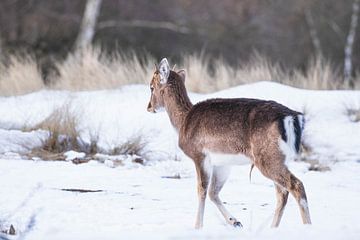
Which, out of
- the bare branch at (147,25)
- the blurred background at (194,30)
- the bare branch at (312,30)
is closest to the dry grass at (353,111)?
the blurred background at (194,30)

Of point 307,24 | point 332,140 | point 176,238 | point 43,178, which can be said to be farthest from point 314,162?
point 307,24

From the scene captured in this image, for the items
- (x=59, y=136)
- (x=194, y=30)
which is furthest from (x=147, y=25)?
(x=59, y=136)

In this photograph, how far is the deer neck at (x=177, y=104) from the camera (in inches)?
303

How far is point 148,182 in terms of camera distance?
8.91 m

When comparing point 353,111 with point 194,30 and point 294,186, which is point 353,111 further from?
point 194,30

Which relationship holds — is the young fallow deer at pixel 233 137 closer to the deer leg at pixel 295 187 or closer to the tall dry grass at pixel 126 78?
the deer leg at pixel 295 187

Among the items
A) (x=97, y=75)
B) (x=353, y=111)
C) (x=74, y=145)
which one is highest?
(x=97, y=75)

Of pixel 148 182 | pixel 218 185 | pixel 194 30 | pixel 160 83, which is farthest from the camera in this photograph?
pixel 194 30

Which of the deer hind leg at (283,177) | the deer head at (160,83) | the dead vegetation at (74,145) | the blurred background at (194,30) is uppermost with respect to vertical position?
the blurred background at (194,30)

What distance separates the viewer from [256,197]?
8219 mm

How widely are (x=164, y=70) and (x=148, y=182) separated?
1.62 meters

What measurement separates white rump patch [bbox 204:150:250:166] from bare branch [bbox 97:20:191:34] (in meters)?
18.4

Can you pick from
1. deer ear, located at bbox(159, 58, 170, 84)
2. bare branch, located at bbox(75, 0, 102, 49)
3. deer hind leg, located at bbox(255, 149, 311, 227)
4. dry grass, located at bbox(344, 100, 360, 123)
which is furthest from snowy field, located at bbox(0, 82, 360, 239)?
bare branch, located at bbox(75, 0, 102, 49)

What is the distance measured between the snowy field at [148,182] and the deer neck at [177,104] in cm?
78
